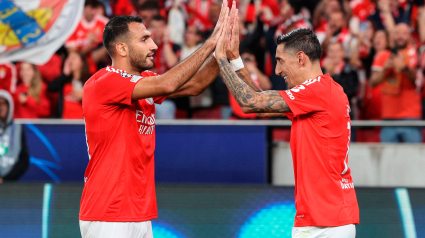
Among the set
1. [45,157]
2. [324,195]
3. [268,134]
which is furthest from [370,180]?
[45,157]

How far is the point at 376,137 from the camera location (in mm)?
6621

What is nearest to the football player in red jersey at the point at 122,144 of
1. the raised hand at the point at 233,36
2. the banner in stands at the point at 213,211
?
the raised hand at the point at 233,36

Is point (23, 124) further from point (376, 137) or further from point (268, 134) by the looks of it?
point (376, 137)

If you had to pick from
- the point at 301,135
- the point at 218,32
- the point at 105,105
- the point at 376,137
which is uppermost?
the point at 218,32

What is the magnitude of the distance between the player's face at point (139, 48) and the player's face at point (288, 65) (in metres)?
0.82

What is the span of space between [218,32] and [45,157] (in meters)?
3.64

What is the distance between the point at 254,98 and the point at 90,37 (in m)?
4.97

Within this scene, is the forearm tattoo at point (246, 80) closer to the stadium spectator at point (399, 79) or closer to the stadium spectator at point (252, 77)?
the stadium spectator at point (252, 77)

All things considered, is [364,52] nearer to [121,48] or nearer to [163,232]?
[163,232]

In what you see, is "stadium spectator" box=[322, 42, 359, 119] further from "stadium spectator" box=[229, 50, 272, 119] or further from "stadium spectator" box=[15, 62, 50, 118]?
"stadium spectator" box=[15, 62, 50, 118]

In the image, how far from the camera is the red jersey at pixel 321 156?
2.97 metres

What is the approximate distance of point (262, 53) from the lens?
7492 millimetres

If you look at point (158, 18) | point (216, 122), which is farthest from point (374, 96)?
point (158, 18)

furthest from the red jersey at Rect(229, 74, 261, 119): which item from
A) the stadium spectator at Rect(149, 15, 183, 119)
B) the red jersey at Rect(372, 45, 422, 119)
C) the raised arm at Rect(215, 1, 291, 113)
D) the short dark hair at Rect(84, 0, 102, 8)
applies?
the raised arm at Rect(215, 1, 291, 113)
